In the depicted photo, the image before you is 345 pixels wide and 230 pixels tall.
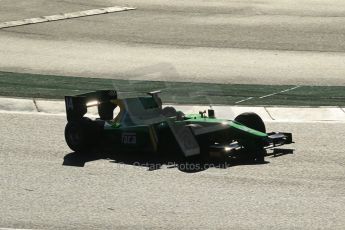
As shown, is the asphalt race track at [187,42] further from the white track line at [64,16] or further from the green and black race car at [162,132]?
the green and black race car at [162,132]

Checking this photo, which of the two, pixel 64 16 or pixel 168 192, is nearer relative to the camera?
pixel 168 192

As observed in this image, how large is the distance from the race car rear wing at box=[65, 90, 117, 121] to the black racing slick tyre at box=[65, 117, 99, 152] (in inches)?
9.7

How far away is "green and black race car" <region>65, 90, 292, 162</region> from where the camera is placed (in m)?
16.2

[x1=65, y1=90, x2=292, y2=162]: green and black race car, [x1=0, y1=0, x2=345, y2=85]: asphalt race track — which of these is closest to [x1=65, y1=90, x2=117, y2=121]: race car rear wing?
[x1=65, y1=90, x2=292, y2=162]: green and black race car

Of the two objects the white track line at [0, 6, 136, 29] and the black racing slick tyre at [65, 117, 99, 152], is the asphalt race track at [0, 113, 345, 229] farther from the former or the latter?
the white track line at [0, 6, 136, 29]

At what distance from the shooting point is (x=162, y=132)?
53.8 feet

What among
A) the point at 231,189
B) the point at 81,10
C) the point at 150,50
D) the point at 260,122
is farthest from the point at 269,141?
the point at 81,10

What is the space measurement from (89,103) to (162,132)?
166cm

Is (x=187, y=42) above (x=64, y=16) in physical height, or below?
below

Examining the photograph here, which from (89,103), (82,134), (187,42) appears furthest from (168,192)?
(187,42)

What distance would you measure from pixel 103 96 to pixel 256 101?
403 centimetres

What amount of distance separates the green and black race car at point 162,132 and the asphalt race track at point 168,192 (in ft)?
1.03

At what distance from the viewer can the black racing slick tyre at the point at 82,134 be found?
16.9m

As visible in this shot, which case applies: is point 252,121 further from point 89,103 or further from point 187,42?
point 187,42
